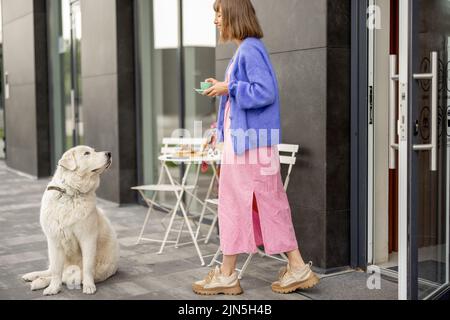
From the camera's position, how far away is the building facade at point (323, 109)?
11.6ft

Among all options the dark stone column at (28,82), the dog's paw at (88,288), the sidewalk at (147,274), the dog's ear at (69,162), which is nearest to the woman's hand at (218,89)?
the dog's ear at (69,162)

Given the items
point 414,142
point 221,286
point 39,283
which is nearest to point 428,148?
point 414,142

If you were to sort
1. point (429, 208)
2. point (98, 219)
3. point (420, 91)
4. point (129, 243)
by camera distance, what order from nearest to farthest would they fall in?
point (420, 91)
point (429, 208)
point (98, 219)
point (129, 243)

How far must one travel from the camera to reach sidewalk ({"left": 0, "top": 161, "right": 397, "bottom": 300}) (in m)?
4.11

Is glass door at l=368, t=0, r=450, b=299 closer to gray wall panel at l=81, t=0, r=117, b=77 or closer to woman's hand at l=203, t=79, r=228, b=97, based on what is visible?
woman's hand at l=203, t=79, r=228, b=97

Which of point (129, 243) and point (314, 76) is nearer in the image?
point (314, 76)

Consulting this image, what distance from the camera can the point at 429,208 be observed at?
11.7 ft

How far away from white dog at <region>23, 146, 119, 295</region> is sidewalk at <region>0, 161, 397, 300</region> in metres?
0.10

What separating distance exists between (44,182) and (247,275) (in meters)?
6.51

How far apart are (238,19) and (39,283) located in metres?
2.27

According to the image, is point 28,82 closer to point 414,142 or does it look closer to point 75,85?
point 75,85

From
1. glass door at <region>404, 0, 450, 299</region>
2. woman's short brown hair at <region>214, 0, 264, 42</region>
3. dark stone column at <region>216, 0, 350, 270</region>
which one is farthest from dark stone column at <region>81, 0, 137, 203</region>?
glass door at <region>404, 0, 450, 299</region>
